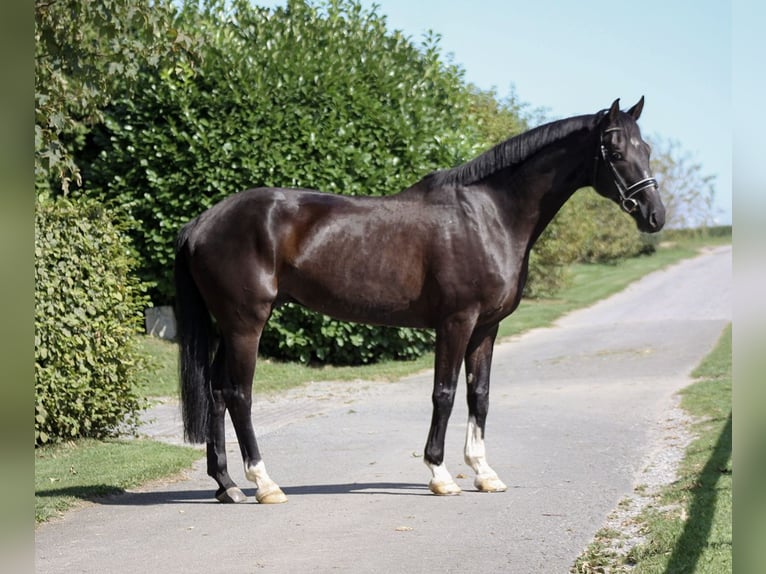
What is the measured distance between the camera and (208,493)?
6648mm

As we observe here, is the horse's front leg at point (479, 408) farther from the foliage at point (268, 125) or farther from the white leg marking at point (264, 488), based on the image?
the foliage at point (268, 125)

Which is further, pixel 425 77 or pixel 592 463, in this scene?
pixel 425 77

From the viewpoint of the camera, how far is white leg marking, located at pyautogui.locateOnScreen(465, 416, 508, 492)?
640 cm

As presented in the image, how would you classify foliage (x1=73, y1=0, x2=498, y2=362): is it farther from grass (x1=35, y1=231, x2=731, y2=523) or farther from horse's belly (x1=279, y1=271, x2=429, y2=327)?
horse's belly (x1=279, y1=271, x2=429, y2=327)

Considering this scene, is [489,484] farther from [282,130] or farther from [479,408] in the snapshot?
[282,130]

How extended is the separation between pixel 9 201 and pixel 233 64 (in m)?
12.0

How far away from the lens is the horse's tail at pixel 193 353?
20.3 ft

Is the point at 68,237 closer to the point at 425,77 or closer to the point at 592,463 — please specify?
the point at 592,463

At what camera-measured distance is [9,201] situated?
1.38 meters

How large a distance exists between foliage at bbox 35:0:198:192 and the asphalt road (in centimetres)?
249

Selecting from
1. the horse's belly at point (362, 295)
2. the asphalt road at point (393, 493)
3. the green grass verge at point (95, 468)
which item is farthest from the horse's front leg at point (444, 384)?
the green grass verge at point (95, 468)

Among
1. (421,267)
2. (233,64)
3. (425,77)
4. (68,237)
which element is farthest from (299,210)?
(425,77)

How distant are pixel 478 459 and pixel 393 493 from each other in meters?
0.63

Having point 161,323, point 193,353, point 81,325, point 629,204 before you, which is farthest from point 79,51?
point 161,323
